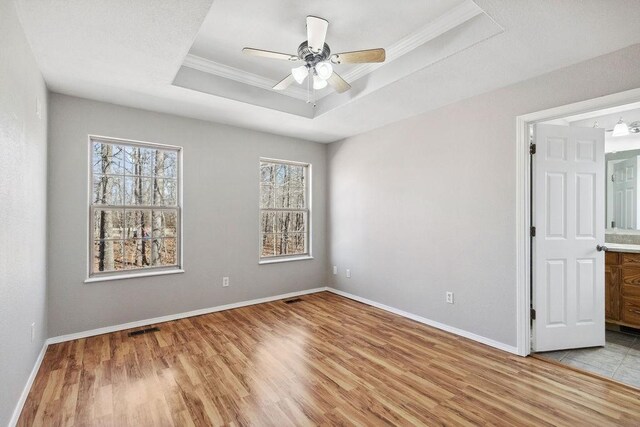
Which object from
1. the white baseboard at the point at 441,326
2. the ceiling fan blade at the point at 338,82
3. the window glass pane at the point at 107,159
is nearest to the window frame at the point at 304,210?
the white baseboard at the point at 441,326

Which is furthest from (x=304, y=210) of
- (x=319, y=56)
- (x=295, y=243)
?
(x=319, y=56)

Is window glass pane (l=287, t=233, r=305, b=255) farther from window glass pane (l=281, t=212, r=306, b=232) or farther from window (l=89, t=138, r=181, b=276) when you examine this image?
window (l=89, t=138, r=181, b=276)

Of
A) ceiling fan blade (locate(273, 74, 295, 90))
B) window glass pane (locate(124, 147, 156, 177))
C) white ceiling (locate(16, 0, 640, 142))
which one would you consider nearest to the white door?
white ceiling (locate(16, 0, 640, 142))

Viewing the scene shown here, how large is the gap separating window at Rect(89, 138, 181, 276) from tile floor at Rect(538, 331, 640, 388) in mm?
4276

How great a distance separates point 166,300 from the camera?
3.61 m

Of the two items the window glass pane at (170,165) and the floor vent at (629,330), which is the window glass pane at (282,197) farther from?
the floor vent at (629,330)

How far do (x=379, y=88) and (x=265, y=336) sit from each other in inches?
111

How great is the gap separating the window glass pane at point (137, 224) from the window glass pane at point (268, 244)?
1.56m

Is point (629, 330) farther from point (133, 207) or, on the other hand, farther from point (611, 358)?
point (133, 207)

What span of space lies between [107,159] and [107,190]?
0.35 meters

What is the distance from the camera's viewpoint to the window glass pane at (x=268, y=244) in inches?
180

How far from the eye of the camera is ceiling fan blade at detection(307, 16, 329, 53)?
79.4 inches

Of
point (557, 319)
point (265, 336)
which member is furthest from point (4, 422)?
point (557, 319)

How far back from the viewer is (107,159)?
11.0 ft
